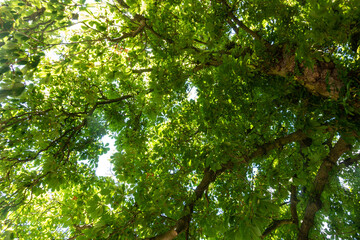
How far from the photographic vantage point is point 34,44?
2959 millimetres

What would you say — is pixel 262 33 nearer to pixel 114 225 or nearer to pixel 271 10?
pixel 271 10

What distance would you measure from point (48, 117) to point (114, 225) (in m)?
2.60

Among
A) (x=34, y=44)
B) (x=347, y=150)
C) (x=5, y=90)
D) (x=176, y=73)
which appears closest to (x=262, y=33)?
(x=176, y=73)

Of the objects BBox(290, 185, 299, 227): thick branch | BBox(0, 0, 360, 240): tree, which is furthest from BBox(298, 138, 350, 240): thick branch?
BBox(290, 185, 299, 227): thick branch

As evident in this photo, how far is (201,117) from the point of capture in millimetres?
3928

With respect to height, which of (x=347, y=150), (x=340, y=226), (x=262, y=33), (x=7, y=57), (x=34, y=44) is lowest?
(x=340, y=226)

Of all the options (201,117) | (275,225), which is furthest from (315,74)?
(275,225)

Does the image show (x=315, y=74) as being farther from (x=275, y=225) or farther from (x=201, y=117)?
(x=275, y=225)

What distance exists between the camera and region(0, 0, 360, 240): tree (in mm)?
2758

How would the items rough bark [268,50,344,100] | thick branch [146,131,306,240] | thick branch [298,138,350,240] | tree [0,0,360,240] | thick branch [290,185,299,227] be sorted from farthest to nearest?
thick branch [290,185,299,227] → thick branch [298,138,350,240] → thick branch [146,131,306,240] → rough bark [268,50,344,100] → tree [0,0,360,240]

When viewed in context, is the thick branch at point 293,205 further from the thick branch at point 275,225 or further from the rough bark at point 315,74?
the rough bark at point 315,74

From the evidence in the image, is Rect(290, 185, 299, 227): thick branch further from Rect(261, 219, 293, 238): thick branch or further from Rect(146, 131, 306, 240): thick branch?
Rect(146, 131, 306, 240): thick branch

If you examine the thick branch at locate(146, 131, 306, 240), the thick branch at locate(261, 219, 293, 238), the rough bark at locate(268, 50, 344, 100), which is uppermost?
the rough bark at locate(268, 50, 344, 100)

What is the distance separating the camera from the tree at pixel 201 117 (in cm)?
276
